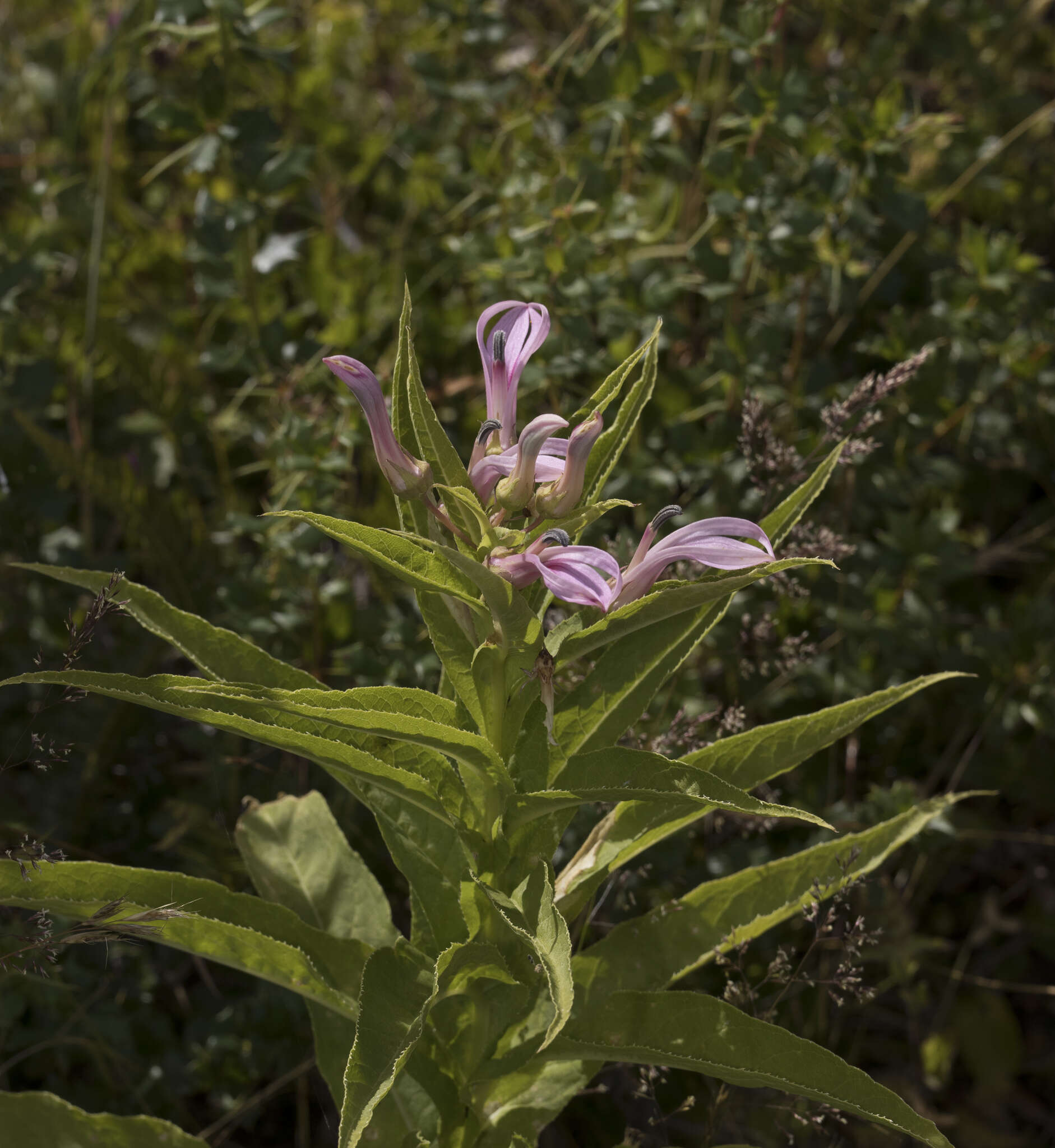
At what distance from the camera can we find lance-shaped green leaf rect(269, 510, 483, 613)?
1315 millimetres

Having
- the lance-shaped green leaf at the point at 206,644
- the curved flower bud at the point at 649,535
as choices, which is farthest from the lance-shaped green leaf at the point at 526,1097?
the curved flower bud at the point at 649,535

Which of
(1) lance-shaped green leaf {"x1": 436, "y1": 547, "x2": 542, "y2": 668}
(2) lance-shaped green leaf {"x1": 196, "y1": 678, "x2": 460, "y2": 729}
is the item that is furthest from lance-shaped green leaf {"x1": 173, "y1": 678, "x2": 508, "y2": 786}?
(1) lance-shaped green leaf {"x1": 436, "y1": 547, "x2": 542, "y2": 668}

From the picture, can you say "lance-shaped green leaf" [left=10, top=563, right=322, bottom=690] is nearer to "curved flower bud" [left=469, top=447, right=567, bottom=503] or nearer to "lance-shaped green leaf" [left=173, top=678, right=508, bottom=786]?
"lance-shaped green leaf" [left=173, top=678, right=508, bottom=786]

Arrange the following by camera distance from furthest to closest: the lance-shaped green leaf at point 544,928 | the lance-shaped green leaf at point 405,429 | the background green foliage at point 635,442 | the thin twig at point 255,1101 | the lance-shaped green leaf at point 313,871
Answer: the background green foliage at point 635,442, the thin twig at point 255,1101, the lance-shaped green leaf at point 313,871, the lance-shaped green leaf at point 405,429, the lance-shaped green leaf at point 544,928

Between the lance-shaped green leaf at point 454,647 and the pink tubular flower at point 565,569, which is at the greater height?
the pink tubular flower at point 565,569

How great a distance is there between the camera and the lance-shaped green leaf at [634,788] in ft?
4.36

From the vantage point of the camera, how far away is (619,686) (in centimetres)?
161

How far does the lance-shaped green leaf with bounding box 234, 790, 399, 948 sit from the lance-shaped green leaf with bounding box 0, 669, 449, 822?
53cm

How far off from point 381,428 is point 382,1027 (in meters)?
0.76

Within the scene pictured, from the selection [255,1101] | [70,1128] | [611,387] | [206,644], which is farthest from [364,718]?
[255,1101]

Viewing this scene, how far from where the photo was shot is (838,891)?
66.8 inches

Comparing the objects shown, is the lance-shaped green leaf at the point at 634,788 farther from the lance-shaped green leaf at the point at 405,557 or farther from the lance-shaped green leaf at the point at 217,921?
the lance-shaped green leaf at the point at 217,921

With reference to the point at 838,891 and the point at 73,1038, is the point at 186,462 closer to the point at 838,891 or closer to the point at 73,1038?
the point at 73,1038

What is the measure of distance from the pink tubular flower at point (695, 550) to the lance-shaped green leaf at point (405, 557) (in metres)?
0.20
